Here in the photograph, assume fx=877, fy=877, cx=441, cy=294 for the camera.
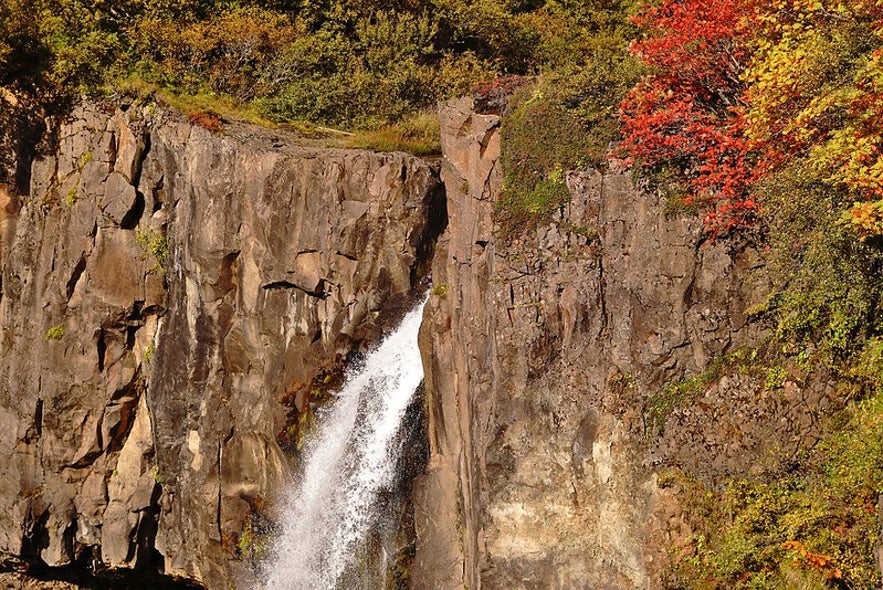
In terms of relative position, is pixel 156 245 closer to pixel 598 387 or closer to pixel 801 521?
pixel 598 387

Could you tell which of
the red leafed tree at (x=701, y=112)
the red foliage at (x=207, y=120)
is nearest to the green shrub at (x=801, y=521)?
the red leafed tree at (x=701, y=112)

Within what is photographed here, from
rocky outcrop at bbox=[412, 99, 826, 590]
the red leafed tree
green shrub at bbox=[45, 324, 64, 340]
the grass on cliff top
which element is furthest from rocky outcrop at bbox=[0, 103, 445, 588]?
the red leafed tree

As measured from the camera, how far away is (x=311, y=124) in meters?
21.7

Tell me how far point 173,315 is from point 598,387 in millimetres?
11230

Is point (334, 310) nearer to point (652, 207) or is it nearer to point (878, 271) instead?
point (652, 207)

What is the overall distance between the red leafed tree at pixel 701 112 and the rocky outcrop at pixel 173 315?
4.91 m

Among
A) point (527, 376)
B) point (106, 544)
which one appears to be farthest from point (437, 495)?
point (106, 544)

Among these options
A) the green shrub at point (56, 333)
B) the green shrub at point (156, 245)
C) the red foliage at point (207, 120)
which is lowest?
the green shrub at point (56, 333)

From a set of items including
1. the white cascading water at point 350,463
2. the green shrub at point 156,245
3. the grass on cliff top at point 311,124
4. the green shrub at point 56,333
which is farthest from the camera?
the green shrub at point 56,333

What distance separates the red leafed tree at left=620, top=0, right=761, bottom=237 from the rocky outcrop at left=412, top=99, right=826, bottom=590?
0.55 meters

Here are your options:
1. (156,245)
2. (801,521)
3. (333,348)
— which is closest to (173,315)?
(156,245)

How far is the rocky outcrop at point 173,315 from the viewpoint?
1847cm

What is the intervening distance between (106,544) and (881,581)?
17.8 m

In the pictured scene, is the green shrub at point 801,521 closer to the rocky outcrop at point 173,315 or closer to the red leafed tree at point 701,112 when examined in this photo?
the red leafed tree at point 701,112
